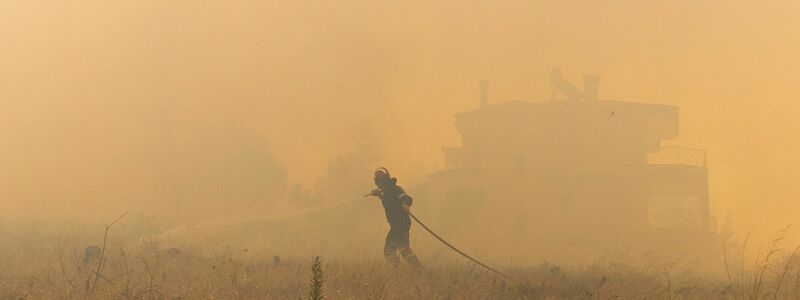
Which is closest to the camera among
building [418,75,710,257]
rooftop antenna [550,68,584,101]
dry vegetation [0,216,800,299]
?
dry vegetation [0,216,800,299]

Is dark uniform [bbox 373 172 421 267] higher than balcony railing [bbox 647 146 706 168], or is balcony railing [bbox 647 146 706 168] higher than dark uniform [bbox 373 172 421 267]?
balcony railing [bbox 647 146 706 168]

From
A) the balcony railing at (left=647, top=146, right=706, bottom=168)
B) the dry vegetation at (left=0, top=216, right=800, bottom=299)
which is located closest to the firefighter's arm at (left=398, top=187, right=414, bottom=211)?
the dry vegetation at (left=0, top=216, right=800, bottom=299)

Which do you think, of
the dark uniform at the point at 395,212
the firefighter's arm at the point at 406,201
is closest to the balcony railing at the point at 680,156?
the dark uniform at the point at 395,212

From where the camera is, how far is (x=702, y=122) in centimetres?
5553

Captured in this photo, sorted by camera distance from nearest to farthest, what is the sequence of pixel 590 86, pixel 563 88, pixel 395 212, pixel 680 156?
pixel 395 212 < pixel 680 156 < pixel 590 86 < pixel 563 88

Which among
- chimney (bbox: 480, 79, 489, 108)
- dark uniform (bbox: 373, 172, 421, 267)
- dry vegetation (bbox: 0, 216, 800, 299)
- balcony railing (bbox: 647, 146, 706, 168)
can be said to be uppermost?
chimney (bbox: 480, 79, 489, 108)

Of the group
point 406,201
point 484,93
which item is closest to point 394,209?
point 406,201

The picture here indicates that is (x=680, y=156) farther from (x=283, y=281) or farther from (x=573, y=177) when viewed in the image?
(x=283, y=281)

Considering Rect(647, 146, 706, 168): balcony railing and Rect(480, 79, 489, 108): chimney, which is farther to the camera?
Rect(480, 79, 489, 108): chimney

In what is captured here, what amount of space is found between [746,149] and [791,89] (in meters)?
7.06

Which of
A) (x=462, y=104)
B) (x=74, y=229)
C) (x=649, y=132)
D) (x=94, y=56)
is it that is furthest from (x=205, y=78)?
(x=74, y=229)

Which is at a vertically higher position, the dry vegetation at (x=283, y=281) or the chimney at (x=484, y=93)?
the chimney at (x=484, y=93)

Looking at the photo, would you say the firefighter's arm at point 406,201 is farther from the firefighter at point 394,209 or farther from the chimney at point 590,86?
the chimney at point 590,86

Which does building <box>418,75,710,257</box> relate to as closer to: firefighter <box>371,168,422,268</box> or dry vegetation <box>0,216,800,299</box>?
firefighter <box>371,168,422,268</box>
